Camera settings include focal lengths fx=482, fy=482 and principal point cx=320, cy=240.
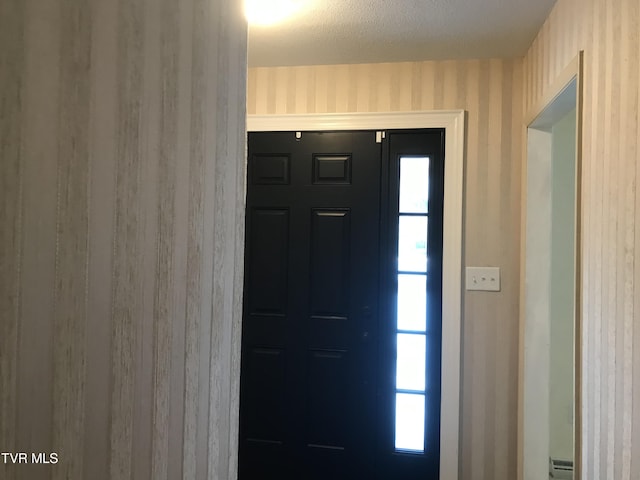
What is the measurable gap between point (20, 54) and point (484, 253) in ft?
8.19

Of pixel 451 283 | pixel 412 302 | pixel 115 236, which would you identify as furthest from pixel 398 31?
pixel 115 236

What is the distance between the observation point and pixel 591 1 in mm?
1579

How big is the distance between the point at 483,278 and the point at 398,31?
1.38m

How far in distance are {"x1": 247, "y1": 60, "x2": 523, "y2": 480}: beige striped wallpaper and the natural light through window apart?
0.24 metres

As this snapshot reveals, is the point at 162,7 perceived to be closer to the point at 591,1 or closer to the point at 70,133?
the point at 70,133

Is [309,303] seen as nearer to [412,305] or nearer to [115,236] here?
[412,305]

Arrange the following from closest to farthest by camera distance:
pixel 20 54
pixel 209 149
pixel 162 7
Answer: pixel 20 54 < pixel 162 7 < pixel 209 149

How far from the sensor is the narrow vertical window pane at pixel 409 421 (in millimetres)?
2760

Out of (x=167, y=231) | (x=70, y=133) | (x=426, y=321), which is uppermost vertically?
(x=70, y=133)

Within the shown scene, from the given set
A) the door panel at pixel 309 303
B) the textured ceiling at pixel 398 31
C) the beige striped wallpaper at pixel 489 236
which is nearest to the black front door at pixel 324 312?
the door panel at pixel 309 303

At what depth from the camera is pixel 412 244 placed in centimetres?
279

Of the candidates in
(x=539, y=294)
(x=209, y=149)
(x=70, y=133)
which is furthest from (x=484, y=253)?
(x=70, y=133)

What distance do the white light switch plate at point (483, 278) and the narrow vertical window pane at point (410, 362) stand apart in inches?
16.5

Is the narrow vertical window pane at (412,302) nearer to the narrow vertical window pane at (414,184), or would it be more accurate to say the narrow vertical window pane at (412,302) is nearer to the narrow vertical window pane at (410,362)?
the narrow vertical window pane at (410,362)
